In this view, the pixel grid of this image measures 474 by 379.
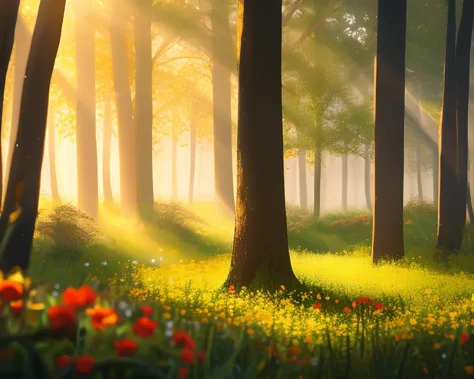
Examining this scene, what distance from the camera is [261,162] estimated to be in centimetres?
937

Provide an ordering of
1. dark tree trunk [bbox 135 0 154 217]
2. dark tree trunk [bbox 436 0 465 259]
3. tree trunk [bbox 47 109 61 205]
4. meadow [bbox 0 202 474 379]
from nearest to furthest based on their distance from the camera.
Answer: meadow [bbox 0 202 474 379]
dark tree trunk [bbox 436 0 465 259]
dark tree trunk [bbox 135 0 154 217]
tree trunk [bbox 47 109 61 205]

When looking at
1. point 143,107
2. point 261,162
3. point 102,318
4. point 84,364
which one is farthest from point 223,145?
point 84,364

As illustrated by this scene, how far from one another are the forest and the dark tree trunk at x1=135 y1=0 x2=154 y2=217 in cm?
5

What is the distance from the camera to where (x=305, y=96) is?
25094 millimetres

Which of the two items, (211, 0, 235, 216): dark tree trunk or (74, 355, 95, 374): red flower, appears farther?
(211, 0, 235, 216): dark tree trunk

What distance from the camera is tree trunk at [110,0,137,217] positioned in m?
21.8

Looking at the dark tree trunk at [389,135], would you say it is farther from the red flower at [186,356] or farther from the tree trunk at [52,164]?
the tree trunk at [52,164]

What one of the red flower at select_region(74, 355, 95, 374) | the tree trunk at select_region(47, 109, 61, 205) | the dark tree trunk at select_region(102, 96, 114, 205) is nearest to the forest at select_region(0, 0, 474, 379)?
the red flower at select_region(74, 355, 95, 374)

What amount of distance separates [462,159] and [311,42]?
394 inches

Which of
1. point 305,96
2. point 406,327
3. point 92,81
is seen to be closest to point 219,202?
point 305,96

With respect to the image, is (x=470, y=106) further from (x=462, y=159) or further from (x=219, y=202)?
(x=462, y=159)

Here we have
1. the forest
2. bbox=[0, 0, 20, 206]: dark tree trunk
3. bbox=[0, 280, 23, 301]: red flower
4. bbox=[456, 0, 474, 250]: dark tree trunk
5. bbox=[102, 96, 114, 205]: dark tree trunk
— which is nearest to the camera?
bbox=[0, 280, 23, 301]: red flower

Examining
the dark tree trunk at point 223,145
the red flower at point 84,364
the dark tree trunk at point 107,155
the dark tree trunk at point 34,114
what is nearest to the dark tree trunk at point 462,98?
the dark tree trunk at point 34,114

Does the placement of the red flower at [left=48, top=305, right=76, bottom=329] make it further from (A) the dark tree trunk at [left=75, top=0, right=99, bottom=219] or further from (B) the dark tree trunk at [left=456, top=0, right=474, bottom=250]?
(A) the dark tree trunk at [left=75, top=0, right=99, bottom=219]
